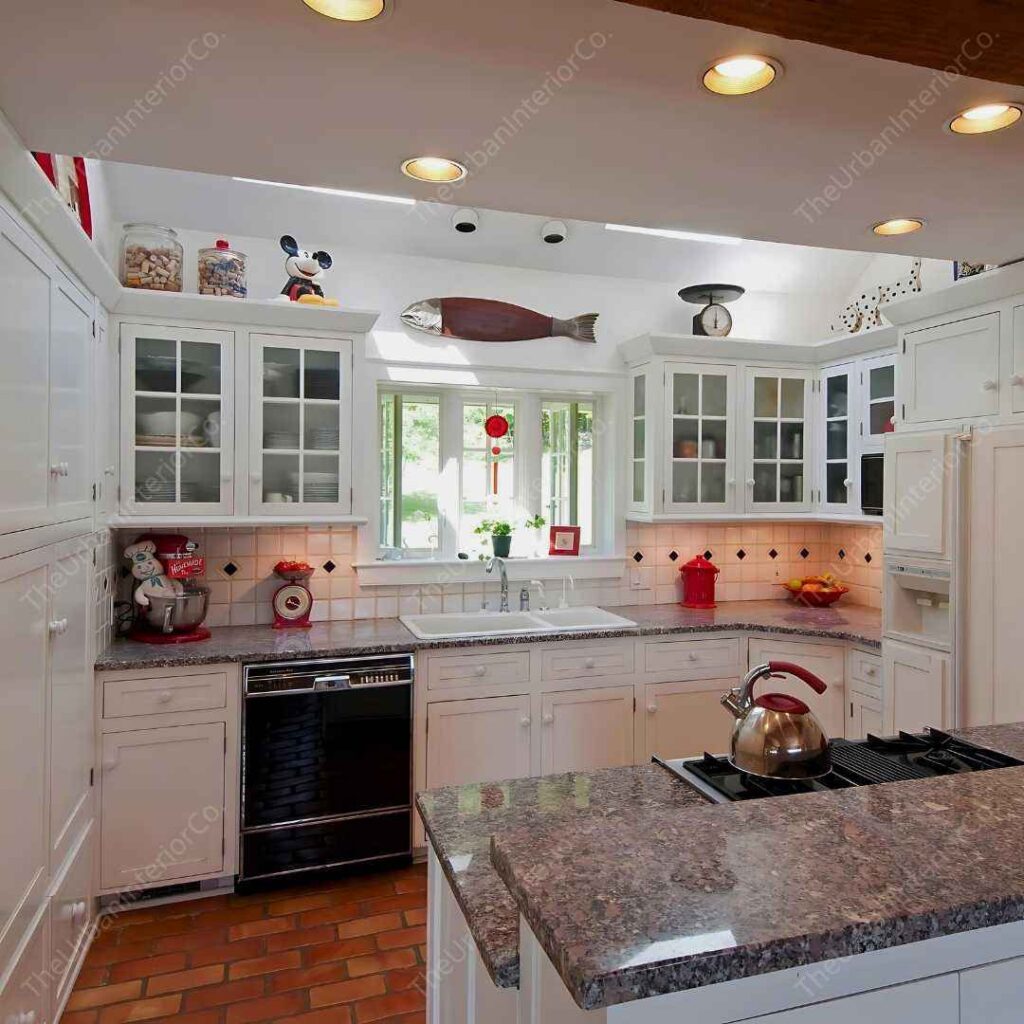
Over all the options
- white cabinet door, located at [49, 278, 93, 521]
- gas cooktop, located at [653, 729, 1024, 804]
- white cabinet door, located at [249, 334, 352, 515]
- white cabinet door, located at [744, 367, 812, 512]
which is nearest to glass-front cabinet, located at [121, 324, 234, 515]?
white cabinet door, located at [249, 334, 352, 515]

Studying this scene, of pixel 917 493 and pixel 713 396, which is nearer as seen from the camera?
pixel 917 493

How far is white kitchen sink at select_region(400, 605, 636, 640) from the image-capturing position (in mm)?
3457

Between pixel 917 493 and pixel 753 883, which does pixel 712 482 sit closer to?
pixel 917 493

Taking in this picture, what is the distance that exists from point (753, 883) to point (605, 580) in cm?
315

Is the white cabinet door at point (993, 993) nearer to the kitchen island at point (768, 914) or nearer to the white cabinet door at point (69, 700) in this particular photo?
the kitchen island at point (768, 914)

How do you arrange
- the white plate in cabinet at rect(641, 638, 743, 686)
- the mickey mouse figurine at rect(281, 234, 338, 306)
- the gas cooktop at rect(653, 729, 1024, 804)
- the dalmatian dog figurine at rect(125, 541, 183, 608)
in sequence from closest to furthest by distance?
the gas cooktop at rect(653, 729, 1024, 804)
the dalmatian dog figurine at rect(125, 541, 183, 608)
the mickey mouse figurine at rect(281, 234, 338, 306)
the white plate in cabinet at rect(641, 638, 743, 686)

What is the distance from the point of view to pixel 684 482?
388 centimetres

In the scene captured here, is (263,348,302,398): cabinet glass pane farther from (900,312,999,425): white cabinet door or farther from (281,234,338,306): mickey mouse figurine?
(900,312,999,425): white cabinet door

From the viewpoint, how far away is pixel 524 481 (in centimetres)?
405

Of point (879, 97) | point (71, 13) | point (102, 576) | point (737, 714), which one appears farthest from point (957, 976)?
point (102, 576)

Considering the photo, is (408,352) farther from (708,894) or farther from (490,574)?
(708,894)

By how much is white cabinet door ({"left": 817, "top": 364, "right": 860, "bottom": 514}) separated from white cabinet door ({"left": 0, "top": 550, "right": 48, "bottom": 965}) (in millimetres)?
3508

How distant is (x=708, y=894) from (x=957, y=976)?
319mm

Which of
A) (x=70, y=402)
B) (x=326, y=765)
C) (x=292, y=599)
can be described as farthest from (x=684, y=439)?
(x=70, y=402)
